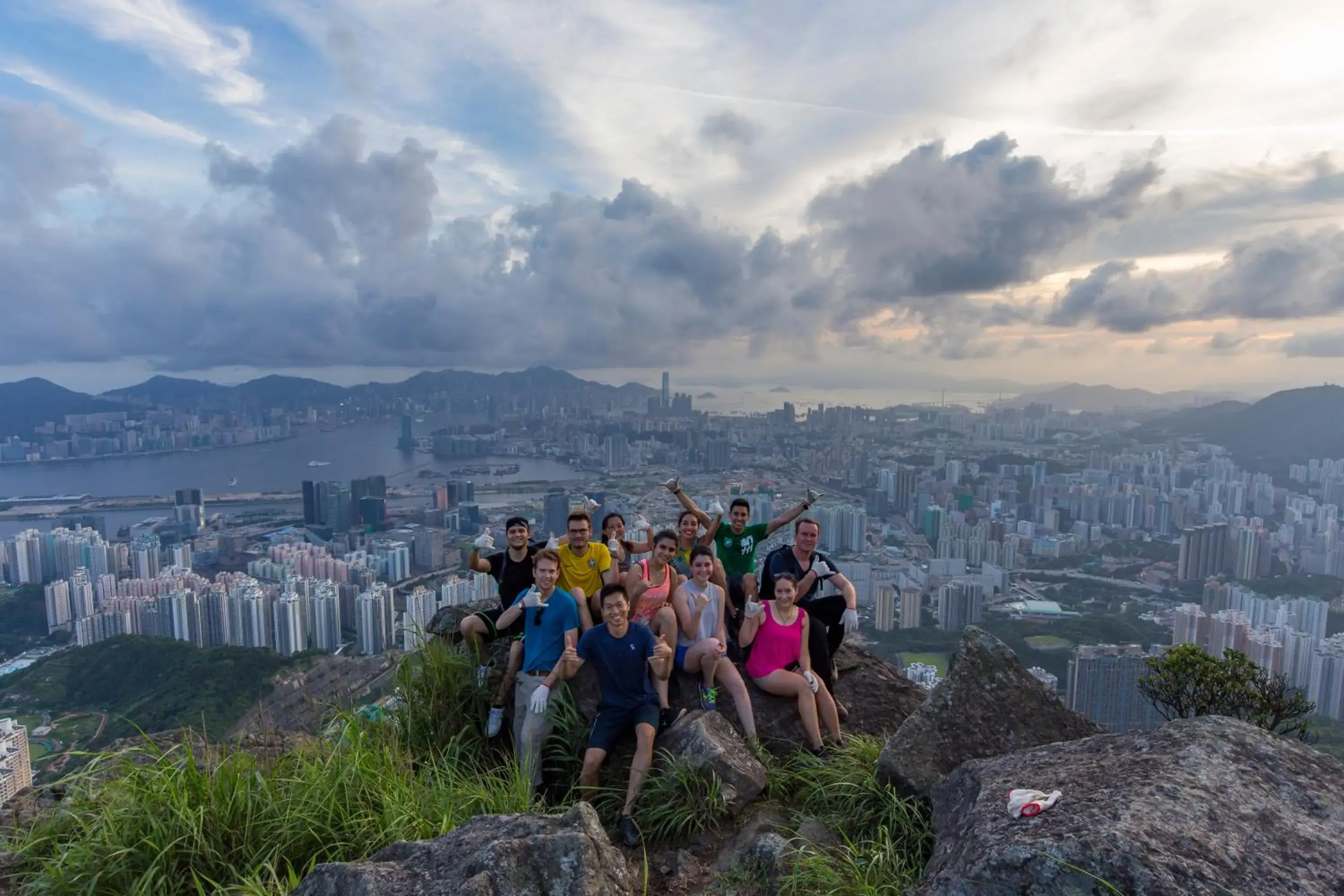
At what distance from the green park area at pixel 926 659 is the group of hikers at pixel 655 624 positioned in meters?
17.0

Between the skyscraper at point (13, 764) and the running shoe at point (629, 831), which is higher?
the running shoe at point (629, 831)

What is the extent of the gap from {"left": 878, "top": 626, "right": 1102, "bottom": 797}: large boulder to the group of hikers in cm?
102

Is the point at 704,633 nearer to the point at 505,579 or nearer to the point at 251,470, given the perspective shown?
the point at 505,579

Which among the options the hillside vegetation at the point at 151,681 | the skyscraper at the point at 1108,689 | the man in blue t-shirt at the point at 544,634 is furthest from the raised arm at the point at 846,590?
the hillside vegetation at the point at 151,681

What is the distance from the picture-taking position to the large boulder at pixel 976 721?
4445mm

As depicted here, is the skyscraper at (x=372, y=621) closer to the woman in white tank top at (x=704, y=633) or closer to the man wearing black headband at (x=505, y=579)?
the man wearing black headband at (x=505, y=579)

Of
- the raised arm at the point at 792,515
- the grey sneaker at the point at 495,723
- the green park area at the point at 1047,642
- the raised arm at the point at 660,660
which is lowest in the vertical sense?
the green park area at the point at 1047,642

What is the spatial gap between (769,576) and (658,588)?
3.71 feet

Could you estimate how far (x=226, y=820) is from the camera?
376cm

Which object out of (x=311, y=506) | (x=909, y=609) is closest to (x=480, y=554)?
(x=909, y=609)

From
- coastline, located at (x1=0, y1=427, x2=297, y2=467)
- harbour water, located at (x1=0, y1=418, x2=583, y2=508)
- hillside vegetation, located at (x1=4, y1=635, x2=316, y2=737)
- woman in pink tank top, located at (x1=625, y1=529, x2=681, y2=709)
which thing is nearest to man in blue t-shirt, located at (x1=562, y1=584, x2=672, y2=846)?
woman in pink tank top, located at (x1=625, y1=529, x2=681, y2=709)

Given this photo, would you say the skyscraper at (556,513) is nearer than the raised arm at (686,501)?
No

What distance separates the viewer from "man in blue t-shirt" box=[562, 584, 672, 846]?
4.96m

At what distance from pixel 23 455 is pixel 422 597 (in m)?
69.4
